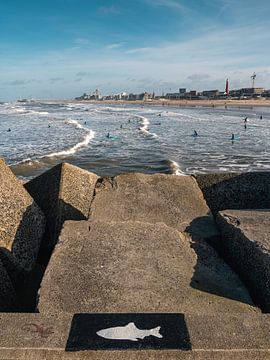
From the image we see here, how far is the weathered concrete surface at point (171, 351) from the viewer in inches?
74.8

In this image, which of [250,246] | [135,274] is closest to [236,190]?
[250,246]

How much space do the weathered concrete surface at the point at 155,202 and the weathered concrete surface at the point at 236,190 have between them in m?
0.35

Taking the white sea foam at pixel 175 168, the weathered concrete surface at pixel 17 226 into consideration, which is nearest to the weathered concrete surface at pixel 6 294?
the weathered concrete surface at pixel 17 226

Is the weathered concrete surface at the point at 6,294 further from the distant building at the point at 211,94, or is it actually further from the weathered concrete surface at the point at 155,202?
the distant building at the point at 211,94

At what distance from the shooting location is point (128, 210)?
4309 mm

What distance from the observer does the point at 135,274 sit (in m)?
2.81

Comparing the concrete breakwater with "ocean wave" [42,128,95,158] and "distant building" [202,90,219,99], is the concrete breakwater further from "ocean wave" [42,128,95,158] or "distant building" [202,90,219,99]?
"distant building" [202,90,219,99]

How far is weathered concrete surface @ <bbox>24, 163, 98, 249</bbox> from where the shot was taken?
4.42 m

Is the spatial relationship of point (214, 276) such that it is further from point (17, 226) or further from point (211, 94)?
point (211, 94)

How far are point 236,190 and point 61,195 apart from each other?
240cm

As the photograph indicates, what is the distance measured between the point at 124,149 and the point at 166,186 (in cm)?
1505

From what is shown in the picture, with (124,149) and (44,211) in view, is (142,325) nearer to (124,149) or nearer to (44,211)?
(44,211)

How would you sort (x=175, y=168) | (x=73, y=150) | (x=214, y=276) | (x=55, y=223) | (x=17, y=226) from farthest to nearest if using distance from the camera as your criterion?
(x=73, y=150) < (x=175, y=168) < (x=55, y=223) < (x=17, y=226) < (x=214, y=276)

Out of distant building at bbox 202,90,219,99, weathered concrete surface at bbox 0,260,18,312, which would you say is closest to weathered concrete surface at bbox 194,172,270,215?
weathered concrete surface at bbox 0,260,18,312
